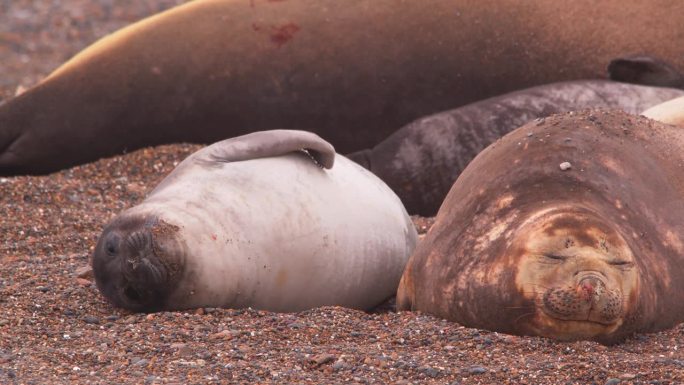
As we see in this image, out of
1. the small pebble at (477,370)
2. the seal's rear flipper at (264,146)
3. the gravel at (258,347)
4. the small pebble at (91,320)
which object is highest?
the seal's rear flipper at (264,146)

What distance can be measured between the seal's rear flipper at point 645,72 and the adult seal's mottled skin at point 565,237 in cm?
215

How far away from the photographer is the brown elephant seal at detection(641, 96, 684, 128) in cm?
526

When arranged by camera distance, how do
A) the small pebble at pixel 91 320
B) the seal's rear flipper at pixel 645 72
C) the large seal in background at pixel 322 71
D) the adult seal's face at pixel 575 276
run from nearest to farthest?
the adult seal's face at pixel 575 276, the small pebble at pixel 91 320, the seal's rear flipper at pixel 645 72, the large seal in background at pixel 322 71

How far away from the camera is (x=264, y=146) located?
4.97m

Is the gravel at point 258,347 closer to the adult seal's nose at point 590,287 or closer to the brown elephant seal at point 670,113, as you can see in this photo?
the adult seal's nose at point 590,287

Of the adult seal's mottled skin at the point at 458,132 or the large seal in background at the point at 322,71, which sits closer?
the adult seal's mottled skin at the point at 458,132

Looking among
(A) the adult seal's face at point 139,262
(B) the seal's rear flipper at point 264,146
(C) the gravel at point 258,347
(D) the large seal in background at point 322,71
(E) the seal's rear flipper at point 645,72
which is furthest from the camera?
(D) the large seal in background at point 322,71

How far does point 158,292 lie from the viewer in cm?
430

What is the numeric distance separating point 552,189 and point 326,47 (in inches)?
130

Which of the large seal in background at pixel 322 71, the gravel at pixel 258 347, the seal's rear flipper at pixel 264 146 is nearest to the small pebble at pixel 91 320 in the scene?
Answer: the gravel at pixel 258 347

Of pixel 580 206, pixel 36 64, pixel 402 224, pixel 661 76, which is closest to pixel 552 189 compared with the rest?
pixel 580 206

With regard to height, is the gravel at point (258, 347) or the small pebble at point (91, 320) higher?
the gravel at point (258, 347)

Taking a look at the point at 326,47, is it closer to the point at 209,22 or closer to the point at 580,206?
the point at 209,22

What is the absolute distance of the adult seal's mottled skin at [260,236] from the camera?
431 cm
